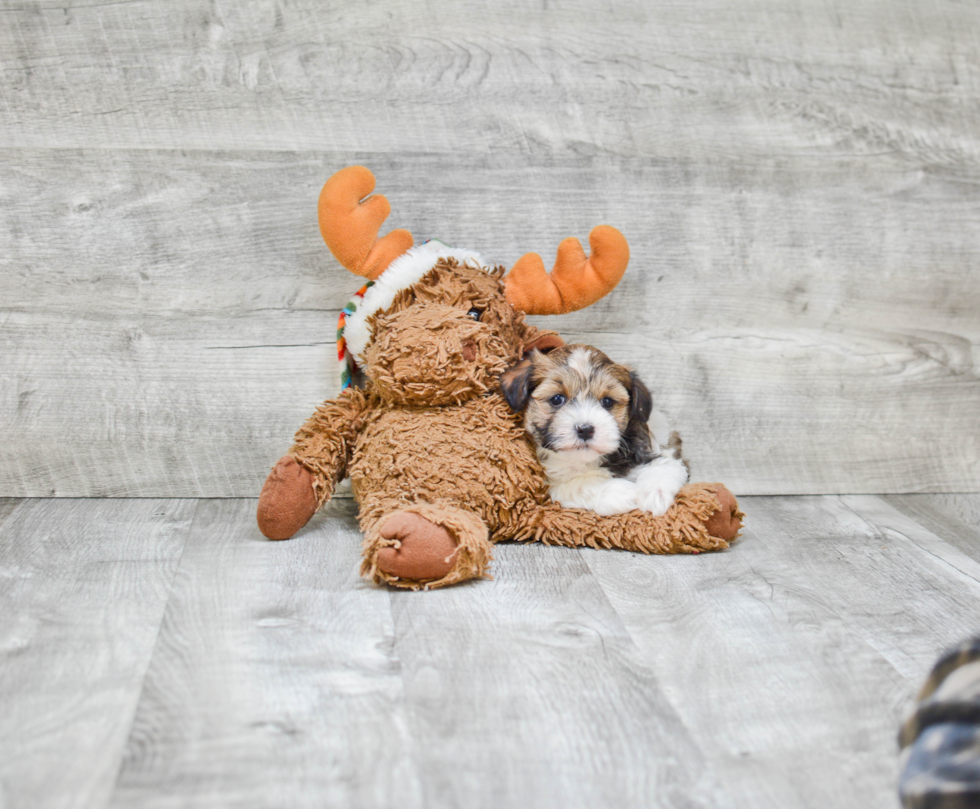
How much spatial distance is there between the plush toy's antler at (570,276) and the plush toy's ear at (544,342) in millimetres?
44

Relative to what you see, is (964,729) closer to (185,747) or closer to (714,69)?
(185,747)

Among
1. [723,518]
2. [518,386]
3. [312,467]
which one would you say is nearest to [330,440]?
[312,467]

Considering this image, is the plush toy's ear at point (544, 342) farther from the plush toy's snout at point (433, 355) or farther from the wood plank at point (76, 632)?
the wood plank at point (76, 632)

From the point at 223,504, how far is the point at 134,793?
946 millimetres

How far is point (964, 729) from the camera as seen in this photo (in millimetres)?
685

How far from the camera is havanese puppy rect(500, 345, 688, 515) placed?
1.44m

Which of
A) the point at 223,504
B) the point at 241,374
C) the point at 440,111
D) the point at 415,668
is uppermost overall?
the point at 440,111

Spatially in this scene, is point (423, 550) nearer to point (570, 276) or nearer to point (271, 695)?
point (271, 695)

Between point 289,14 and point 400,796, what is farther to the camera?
point 289,14

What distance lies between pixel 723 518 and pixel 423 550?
0.54 meters

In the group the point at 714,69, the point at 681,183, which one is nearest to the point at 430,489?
the point at 681,183

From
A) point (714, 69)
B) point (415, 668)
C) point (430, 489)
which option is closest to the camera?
point (415, 668)

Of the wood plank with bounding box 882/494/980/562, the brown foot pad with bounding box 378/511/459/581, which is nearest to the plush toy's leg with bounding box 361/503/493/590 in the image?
the brown foot pad with bounding box 378/511/459/581

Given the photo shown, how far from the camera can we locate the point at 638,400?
4.92 ft
